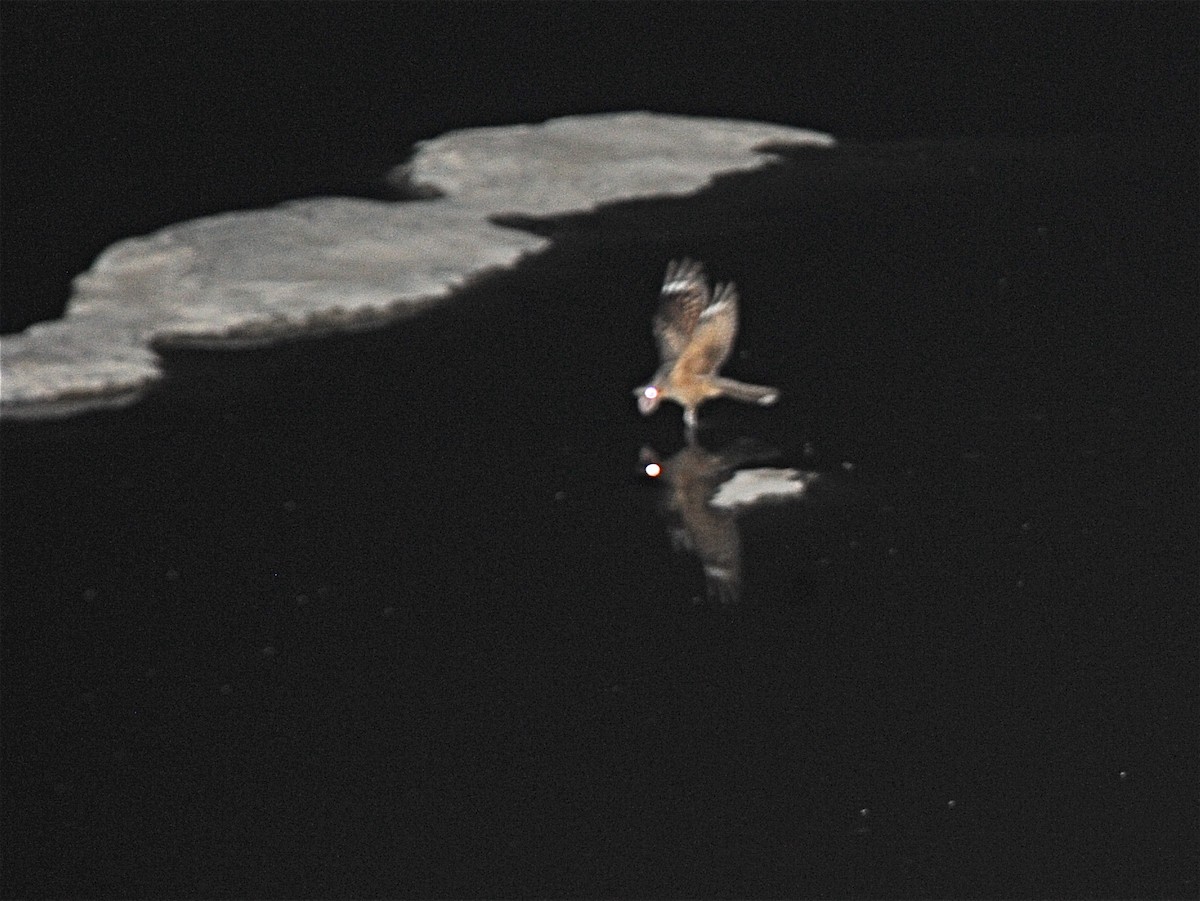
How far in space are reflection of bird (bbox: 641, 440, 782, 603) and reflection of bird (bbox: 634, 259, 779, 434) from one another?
0.78ft

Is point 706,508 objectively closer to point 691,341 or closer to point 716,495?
point 716,495

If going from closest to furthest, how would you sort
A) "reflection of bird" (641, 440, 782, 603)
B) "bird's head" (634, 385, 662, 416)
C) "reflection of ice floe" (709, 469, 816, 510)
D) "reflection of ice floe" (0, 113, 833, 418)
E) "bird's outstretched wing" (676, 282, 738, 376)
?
"reflection of bird" (641, 440, 782, 603) → "reflection of ice floe" (709, 469, 816, 510) → "bird's outstretched wing" (676, 282, 738, 376) → "bird's head" (634, 385, 662, 416) → "reflection of ice floe" (0, 113, 833, 418)

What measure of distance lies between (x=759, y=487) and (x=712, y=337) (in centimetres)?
62

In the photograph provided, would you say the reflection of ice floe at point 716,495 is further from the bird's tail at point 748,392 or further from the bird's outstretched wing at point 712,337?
the bird's outstretched wing at point 712,337

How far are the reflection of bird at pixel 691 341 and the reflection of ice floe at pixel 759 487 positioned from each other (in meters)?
0.42

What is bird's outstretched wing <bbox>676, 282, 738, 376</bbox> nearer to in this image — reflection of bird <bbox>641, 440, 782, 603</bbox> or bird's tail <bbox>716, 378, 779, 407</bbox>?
bird's tail <bbox>716, 378, 779, 407</bbox>

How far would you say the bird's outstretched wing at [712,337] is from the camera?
10594mm

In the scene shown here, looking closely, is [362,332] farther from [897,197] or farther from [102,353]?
[897,197]

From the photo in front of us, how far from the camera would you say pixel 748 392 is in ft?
36.3

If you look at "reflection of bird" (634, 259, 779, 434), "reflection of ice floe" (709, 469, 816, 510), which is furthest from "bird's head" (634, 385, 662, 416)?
"reflection of ice floe" (709, 469, 816, 510)

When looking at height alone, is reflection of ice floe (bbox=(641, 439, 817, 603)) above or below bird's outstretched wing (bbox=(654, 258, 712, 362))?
below

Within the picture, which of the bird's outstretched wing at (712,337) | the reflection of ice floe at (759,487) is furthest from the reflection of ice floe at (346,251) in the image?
the reflection of ice floe at (759,487)

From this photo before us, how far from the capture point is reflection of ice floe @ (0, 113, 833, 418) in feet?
39.2

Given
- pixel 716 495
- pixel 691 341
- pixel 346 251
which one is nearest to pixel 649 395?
pixel 691 341
